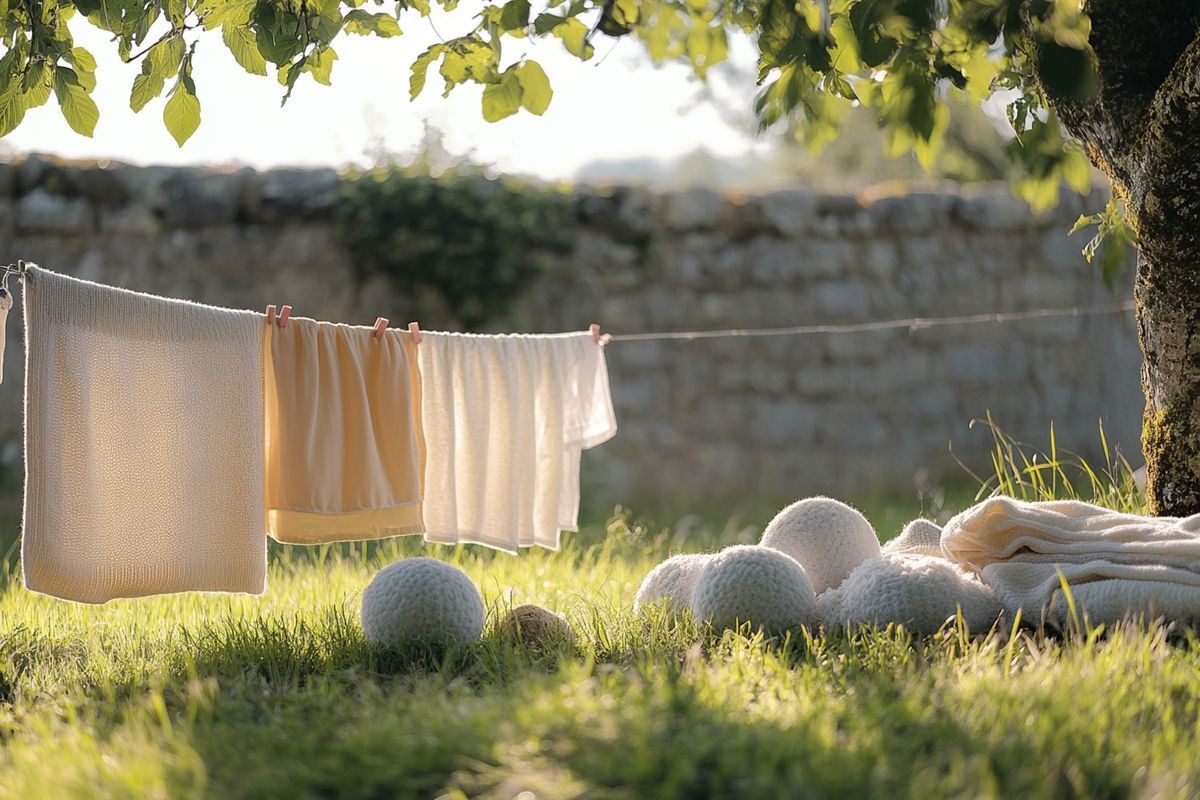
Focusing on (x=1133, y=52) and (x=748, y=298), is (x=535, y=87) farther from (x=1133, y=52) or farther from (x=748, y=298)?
(x=748, y=298)

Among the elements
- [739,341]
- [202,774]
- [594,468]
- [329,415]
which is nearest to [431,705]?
[202,774]

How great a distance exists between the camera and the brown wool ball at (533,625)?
2791 millimetres

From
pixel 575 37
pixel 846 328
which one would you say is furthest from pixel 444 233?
pixel 575 37

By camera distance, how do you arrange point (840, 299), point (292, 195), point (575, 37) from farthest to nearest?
point (840, 299) → point (292, 195) → point (575, 37)

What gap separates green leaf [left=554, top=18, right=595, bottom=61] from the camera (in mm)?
2998

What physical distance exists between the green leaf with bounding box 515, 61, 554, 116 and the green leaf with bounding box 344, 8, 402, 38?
35 centimetres

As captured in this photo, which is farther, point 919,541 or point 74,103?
point 919,541

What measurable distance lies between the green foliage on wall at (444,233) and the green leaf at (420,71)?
319 centimetres

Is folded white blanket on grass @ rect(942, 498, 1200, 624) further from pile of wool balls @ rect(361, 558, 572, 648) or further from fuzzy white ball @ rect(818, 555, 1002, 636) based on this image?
pile of wool balls @ rect(361, 558, 572, 648)

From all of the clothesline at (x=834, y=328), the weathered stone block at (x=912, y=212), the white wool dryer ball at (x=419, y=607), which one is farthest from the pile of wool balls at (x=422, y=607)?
the weathered stone block at (x=912, y=212)

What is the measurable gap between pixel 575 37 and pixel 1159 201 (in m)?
1.53

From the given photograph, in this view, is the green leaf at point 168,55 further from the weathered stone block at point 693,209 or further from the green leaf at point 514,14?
the weathered stone block at point 693,209

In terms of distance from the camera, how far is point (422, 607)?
266 centimetres

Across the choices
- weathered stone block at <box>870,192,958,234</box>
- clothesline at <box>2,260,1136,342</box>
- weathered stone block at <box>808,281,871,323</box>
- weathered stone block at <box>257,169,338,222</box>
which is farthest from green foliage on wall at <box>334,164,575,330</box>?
weathered stone block at <box>870,192,958,234</box>
